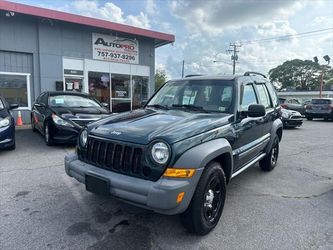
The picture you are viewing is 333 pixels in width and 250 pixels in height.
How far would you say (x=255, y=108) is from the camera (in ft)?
12.0

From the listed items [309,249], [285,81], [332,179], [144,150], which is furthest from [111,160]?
[285,81]

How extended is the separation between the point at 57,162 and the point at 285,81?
261 feet

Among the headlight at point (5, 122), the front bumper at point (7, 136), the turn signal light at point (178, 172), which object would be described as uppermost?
the headlight at point (5, 122)

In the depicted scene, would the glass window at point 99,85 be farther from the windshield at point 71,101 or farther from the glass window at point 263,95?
the glass window at point 263,95

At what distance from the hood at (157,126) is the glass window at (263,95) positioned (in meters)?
1.60

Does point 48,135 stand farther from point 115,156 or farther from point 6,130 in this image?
point 115,156

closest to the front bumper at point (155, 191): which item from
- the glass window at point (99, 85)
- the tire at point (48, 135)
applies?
the tire at point (48, 135)

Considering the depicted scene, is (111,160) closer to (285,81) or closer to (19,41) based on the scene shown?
(19,41)

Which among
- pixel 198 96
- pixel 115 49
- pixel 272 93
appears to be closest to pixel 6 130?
pixel 198 96

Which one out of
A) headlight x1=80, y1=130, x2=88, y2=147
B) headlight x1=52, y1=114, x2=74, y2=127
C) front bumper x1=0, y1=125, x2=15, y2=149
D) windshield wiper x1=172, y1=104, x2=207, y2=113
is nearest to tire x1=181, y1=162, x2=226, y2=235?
windshield wiper x1=172, y1=104, x2=207, y2=113

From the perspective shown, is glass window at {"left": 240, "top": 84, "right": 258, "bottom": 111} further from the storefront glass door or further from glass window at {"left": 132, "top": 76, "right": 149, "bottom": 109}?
glass window at {"left": 132, "top": 76, "right": 149, "bottom": 109}

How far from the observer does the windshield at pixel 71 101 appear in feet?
25.1

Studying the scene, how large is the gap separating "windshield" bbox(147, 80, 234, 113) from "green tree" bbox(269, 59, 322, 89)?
7515 cm

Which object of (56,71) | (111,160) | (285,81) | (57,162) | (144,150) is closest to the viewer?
(144,150)
